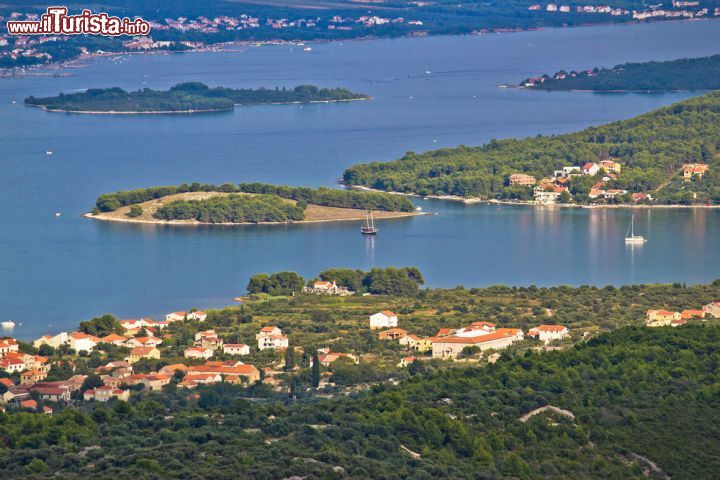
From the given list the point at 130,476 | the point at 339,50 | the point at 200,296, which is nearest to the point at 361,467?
the point at 130,476

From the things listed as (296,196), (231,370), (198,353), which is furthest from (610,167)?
(231,370)

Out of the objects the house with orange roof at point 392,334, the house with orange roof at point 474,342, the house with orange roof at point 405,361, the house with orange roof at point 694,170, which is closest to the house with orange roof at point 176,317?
the house with orange roof at point 392,334

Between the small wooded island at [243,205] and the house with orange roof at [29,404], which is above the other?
the small wooded island at [243,205]

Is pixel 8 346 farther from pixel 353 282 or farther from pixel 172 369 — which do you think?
pixel 353 282

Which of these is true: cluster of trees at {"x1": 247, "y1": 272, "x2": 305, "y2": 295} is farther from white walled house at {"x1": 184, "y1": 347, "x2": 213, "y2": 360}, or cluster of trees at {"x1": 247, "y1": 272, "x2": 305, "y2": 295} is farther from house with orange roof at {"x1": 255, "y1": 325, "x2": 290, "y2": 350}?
white walled house at {"x1": 184, "y1": 347, "x2": 213, "y2": 360}

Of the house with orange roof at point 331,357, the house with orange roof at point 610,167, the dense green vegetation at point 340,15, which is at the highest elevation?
the dense green vegetation at point 340,15

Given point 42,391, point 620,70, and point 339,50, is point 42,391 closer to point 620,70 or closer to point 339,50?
point 620,70

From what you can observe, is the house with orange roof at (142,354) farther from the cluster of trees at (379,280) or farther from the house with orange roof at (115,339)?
the cluster of trees at (379,280)
